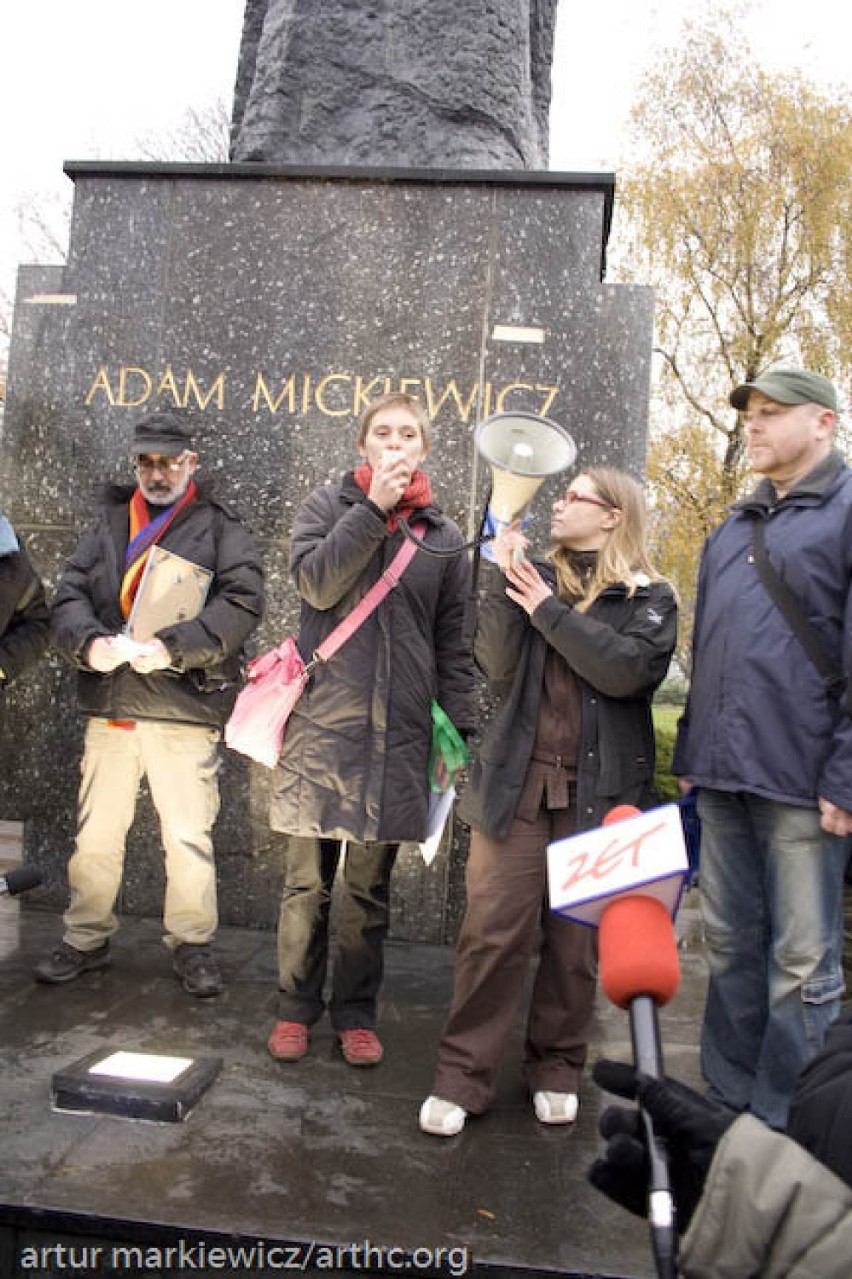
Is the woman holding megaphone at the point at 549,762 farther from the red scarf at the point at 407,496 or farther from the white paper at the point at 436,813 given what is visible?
the red scarf at the point at 407,496

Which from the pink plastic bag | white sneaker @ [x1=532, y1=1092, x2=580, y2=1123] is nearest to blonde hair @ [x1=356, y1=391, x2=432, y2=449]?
the pink plastic bag

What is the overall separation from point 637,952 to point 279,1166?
6.15 ft

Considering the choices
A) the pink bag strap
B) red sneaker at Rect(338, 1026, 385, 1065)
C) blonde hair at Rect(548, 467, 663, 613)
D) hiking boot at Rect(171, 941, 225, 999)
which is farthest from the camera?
hiking boot at Rect(171, 941, 225, 999)

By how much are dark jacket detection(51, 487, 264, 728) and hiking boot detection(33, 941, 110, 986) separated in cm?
95

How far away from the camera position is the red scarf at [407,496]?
3668 millimetres

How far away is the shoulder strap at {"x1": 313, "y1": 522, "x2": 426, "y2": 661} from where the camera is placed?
3.66 metres

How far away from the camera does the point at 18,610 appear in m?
4.38

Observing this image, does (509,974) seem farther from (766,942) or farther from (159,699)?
(159,699)

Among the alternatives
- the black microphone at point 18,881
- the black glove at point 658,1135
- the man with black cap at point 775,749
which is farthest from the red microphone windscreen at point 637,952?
the man with black cap at point 775,749

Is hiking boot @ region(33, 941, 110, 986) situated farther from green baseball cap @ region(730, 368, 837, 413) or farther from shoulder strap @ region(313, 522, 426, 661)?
green baseball cap @ region(730, 368, 837, 413)

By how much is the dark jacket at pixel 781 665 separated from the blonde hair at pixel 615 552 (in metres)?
0.28

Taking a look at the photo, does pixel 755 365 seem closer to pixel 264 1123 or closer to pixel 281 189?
pixel 281 189

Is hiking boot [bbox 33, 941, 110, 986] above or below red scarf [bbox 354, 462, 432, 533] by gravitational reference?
below

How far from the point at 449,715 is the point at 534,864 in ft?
2.29
